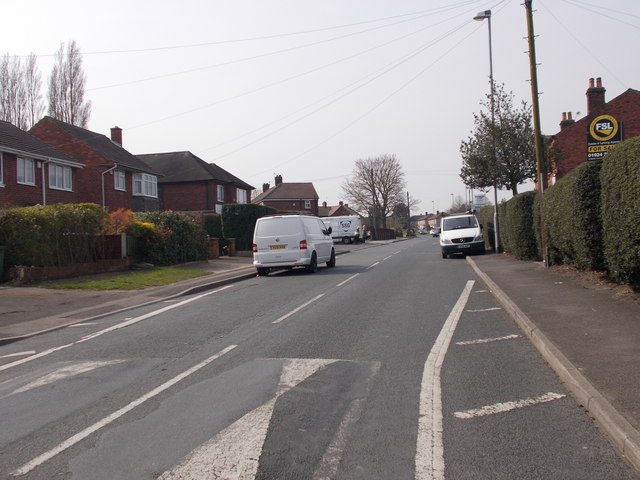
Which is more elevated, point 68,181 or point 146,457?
point 68,181

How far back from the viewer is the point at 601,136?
12.6 metres

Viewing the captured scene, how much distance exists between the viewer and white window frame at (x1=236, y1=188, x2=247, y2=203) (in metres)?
55.3

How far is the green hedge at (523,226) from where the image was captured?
18.8 m

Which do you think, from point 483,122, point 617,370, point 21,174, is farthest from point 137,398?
point 21,174

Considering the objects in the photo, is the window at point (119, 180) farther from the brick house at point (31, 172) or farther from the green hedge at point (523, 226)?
the green hedge at point (523, 226)

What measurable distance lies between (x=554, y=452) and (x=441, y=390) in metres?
1.54

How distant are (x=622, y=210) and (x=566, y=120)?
33.2m

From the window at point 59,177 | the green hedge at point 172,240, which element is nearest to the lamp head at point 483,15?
the green hedge at point 172,240

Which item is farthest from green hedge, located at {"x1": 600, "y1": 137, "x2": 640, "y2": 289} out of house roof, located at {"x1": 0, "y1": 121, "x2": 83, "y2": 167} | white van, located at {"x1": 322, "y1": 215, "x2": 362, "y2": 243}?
white van, located at {"x1": 322, "y1": 215, "x2": 362, "y2": 243}

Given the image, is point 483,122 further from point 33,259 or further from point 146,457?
point 146,457

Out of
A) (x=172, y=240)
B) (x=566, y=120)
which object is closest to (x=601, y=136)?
(x=172, y=240)

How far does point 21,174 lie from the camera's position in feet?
85.9

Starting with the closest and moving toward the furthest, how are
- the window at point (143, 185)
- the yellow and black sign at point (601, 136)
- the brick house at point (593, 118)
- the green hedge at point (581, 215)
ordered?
the green hedge at point (581, 215) < the yellow and black sign at point (601, 136) < the brick house at point (593, 118) < the window at point (143, 185)

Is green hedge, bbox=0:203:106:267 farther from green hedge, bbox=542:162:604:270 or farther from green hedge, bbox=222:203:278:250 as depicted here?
green hedge, bbox=542:162:604:270
